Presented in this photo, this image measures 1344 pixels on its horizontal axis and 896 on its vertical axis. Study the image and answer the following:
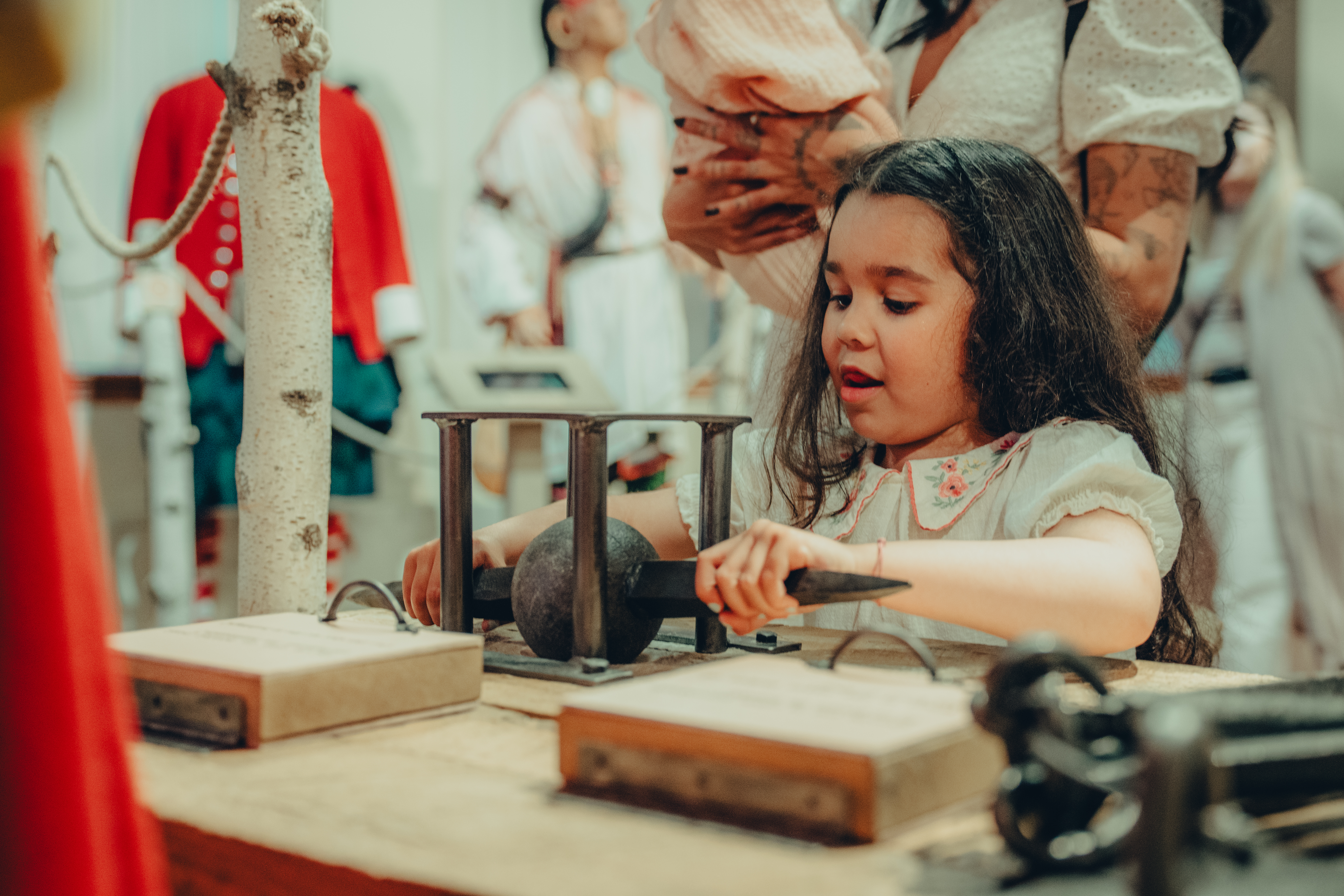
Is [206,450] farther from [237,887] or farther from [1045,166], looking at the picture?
[237,887]

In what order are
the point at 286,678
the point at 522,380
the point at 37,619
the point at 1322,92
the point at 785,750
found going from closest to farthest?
the point at 37,619, the point at 785,750, the point at 286,678, the point at 1322,92, the point at 522,380

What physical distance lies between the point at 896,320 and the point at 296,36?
0.65 meters

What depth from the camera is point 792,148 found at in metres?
1.42

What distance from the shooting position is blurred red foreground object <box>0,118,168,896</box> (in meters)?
0.38

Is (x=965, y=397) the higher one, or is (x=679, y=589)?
(x=965, y=397)

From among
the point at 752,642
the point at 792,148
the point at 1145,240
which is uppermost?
the point at 792,148

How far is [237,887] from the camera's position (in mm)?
528

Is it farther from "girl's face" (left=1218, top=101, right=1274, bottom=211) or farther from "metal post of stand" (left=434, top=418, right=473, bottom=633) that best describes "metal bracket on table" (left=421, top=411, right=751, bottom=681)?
"girl's face" (left=1218, top=101, right=1274, bottom=211)

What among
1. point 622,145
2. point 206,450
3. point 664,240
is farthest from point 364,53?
point 206,450

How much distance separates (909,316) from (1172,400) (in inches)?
43.5

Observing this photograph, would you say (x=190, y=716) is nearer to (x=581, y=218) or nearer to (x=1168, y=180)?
(x=1168, y=180)

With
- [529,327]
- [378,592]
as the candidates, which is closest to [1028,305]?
[378,592]

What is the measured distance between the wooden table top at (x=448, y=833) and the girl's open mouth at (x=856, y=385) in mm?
615

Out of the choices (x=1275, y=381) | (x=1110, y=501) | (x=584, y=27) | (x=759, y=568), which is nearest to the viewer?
(x=759, y=568)
